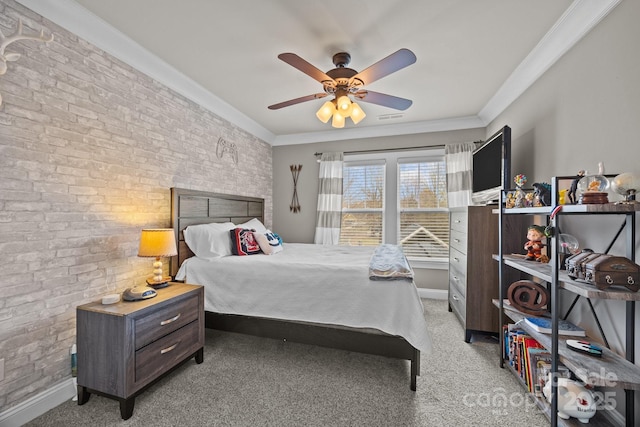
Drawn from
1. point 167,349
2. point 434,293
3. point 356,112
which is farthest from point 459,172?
point 167,349

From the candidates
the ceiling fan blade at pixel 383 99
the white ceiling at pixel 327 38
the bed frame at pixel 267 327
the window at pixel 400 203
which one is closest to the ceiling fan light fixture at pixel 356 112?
the ceiling fan blade at pixel 383 99

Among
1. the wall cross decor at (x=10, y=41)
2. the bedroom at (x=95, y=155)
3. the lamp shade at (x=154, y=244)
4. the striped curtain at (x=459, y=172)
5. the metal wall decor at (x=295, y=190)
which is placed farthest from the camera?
the metal wall decor at (x=295, y=190)

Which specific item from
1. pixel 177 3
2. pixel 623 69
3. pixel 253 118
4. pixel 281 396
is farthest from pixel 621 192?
pixel 253 118

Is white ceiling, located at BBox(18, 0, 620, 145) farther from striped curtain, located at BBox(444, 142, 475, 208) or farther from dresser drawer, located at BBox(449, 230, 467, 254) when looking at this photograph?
dresser drawer, located at BBox(449, 230, 467, 254)

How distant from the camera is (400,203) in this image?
4.20m

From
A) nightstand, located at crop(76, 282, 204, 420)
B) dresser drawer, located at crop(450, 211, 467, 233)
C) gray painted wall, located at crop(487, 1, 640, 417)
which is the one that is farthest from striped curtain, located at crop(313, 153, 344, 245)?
nightstand, located at crop(76, 282, 204, 420)

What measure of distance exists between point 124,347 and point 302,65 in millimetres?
2137

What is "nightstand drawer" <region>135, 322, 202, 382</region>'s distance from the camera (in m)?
1.72

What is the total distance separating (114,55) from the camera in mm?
2141

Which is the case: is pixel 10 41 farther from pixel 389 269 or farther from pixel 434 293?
pixel 434 293

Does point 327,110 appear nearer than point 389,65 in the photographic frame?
No

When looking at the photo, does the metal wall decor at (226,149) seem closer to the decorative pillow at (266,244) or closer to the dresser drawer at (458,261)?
the decorative pillow at (266,244)

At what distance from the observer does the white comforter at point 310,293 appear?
1973mm

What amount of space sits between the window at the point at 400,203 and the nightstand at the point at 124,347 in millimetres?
2959
